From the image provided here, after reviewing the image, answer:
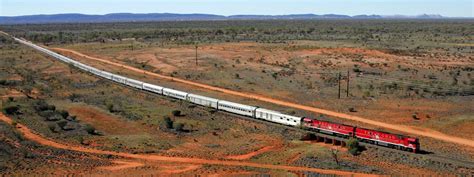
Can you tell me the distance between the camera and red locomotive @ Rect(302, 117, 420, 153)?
1911 inches

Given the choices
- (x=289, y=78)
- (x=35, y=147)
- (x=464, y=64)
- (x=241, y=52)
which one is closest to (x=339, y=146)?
(x=35, y=147)

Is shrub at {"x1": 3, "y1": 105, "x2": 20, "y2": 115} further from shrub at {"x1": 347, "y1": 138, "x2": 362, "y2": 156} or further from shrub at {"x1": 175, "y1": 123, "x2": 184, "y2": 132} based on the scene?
shrub at {"x1": 347, "y1": 138, "x2": 362, "y2": 156}

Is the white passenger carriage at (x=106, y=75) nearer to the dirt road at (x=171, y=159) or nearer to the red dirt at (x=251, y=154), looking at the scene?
the dirt road at (x=171, y=159)

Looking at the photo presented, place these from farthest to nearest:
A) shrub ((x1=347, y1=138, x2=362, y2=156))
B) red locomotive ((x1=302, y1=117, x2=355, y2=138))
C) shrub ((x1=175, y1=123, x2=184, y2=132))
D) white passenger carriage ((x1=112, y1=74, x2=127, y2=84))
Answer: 1. white passenger carriage ((x1=112, y1=74, x2=127, y2=84))
2. shrub ((x1=175, y1=123, x2=184, y2=132))
3. red locomotive ((x1=302, y1=117, x2=355, y2=138))
4. shrub ((x1=347, y1=138, x2=362, y2=156))

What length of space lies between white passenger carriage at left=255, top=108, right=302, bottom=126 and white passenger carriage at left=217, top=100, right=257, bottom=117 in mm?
1074

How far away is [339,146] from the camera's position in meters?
51.9

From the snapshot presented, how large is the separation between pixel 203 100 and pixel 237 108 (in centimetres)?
745

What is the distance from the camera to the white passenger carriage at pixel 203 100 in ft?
227

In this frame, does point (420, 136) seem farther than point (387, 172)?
Yes

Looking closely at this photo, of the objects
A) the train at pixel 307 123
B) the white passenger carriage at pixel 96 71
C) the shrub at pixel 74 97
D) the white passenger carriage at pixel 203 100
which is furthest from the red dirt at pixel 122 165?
the white passenger carriage at pixel 96 71

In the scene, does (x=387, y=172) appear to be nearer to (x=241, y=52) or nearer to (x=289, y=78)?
(x=289, y=78)

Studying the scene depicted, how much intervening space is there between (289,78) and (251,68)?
15579 millimetres

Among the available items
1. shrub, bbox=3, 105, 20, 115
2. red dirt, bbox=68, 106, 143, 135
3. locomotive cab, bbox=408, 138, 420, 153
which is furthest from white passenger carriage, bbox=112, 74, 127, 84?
locomotive cab, bbox=408, 138, 420, 153

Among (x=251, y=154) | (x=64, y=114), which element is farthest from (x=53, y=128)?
(x=251, y=154)
